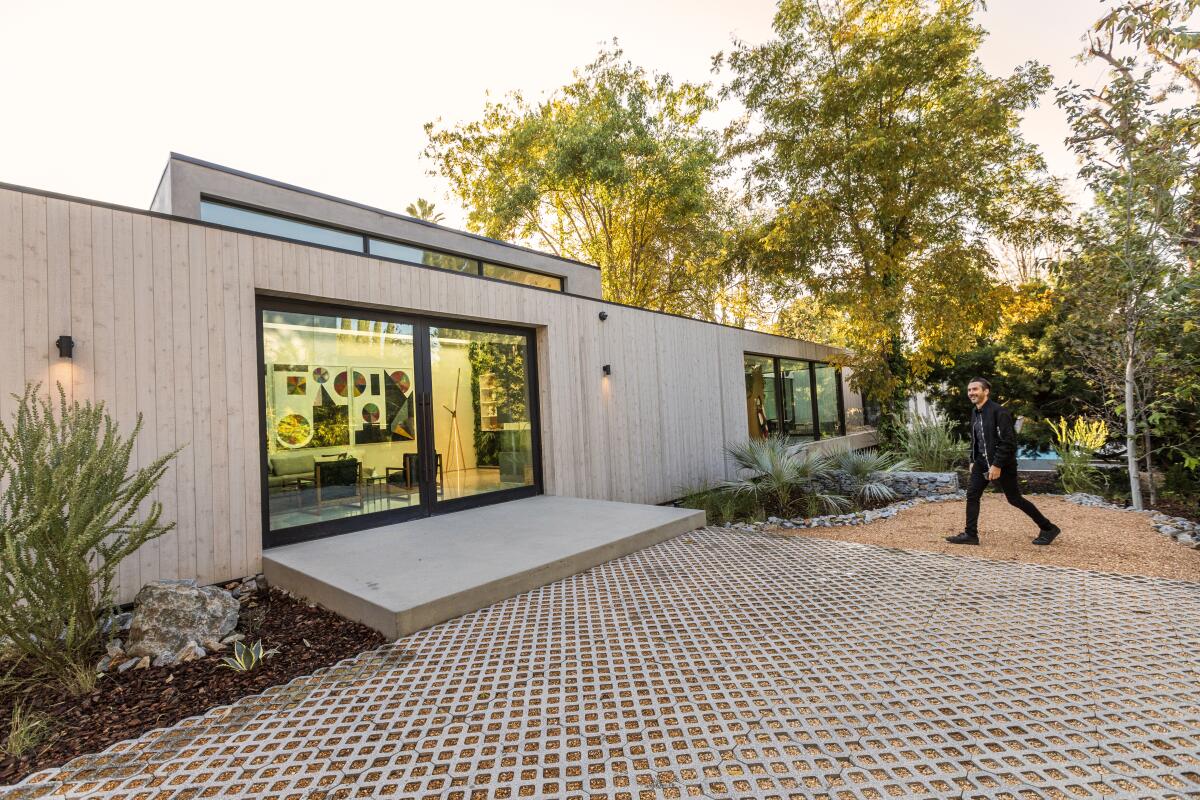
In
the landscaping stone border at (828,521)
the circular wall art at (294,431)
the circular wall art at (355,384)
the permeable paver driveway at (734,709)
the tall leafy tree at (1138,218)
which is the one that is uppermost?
the tall leafy tree at (1138,218)

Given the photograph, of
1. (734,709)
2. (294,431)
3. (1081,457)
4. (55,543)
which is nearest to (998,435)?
(734,709)

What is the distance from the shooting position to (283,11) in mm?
8258

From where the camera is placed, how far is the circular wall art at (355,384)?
4715mm

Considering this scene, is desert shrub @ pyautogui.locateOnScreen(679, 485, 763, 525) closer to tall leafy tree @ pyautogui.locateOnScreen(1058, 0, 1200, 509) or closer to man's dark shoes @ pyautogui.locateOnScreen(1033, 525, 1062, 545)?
man's dark shoes @ pyautogui.locateOnScreen(1033, 525, 1062, 545)

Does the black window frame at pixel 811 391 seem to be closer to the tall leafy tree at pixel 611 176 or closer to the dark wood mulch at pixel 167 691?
the tall leafy tree at pixel 611 176

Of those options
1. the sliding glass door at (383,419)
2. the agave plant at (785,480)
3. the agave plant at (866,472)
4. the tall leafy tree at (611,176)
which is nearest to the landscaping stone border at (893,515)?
the agave plant at (866,472)

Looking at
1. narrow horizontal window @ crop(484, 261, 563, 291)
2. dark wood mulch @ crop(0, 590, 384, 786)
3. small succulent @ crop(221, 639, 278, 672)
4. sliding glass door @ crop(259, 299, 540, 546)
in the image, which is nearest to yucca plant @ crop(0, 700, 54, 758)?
dark wood mulch @ crop(0, 590, 384, 786)

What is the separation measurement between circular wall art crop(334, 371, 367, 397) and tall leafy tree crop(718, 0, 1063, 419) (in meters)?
8.03

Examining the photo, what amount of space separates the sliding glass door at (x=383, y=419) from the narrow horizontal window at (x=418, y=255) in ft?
7.07

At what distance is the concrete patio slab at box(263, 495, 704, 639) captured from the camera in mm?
3057

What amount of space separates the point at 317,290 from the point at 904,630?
4878 mm

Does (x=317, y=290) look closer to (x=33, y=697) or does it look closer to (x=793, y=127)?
(x=33, y=697)

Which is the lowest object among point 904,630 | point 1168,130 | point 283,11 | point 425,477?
point 904,630

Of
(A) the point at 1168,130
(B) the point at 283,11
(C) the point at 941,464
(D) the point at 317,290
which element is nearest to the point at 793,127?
(A) the point at 1168,130
